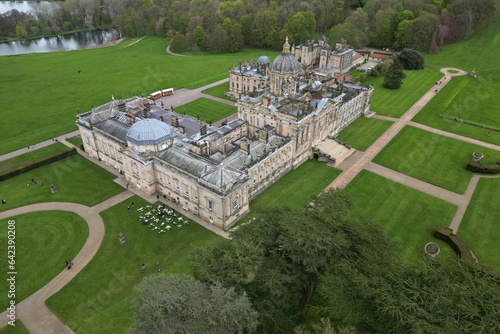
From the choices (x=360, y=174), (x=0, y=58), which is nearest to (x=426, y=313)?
(x=360, y=174)

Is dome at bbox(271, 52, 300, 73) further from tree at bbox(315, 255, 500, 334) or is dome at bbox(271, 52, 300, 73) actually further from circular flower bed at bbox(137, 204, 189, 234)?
tree at bbox(315, 255, 500, 334)

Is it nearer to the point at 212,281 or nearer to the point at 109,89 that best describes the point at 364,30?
the point at 109,89

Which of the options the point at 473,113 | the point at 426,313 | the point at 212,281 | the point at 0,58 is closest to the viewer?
the point at 426,313

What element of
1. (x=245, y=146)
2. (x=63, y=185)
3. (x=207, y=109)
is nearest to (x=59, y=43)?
(x=207, y=109)

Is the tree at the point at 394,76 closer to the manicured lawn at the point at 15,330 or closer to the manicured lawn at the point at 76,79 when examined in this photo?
the manicured lawn at the point at 76,79

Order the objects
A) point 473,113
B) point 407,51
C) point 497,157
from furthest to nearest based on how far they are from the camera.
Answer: point 407,51
point 473,113
point 497,157

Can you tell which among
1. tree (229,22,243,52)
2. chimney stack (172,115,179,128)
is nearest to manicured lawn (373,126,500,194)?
chimney stack (172,115,179,128)
